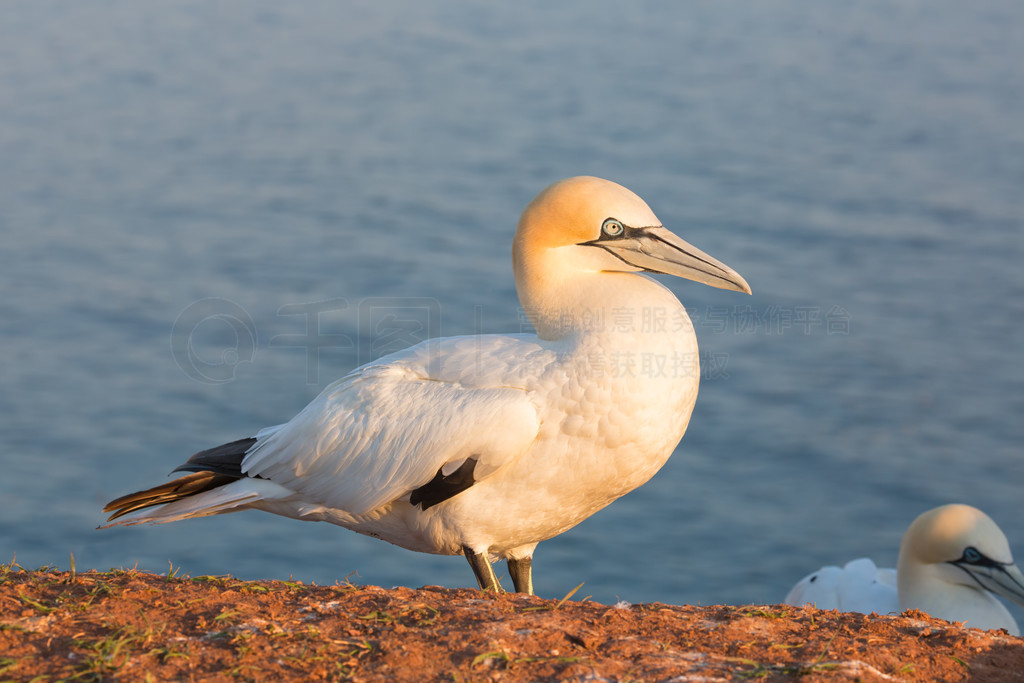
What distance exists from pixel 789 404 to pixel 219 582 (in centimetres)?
1019

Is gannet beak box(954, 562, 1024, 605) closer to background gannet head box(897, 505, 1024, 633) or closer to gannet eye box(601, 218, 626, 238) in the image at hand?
background gannet head box(897, 505, 1024, 633)

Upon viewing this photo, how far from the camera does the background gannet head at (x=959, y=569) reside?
27.2 feet

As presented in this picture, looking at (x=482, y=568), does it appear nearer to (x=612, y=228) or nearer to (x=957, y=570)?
(x=612, y=228)

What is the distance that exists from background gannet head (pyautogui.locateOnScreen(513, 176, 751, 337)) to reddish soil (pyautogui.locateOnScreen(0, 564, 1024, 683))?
1465mm

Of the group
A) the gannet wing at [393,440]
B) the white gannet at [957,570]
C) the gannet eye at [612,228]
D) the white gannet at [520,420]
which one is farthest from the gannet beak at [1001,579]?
the gannet wing at [393,440]

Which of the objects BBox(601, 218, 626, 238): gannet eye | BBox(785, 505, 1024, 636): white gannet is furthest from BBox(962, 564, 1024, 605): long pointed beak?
BBox(601, 218, 626, 238): gannet eye

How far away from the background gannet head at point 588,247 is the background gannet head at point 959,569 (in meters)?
4.03

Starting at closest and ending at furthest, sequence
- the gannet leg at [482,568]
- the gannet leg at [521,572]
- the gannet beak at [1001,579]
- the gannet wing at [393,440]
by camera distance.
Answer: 1. the gannet wing at [393,440]
2. the gannet leg at [482,568]
3. the gannet leg at [521,572]
4. the gannet beak at [1001,579]

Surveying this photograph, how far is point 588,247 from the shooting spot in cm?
522

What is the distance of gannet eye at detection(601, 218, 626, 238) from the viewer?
518 cm

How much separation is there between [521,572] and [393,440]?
94 centimetres

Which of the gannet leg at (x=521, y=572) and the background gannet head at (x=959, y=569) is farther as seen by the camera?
the background gannet head at (x=959, y=569)

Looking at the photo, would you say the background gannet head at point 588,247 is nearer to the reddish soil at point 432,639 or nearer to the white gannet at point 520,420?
the white gannet at point 520,420

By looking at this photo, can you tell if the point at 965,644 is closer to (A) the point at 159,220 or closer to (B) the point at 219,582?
(B) the point at 219,582
